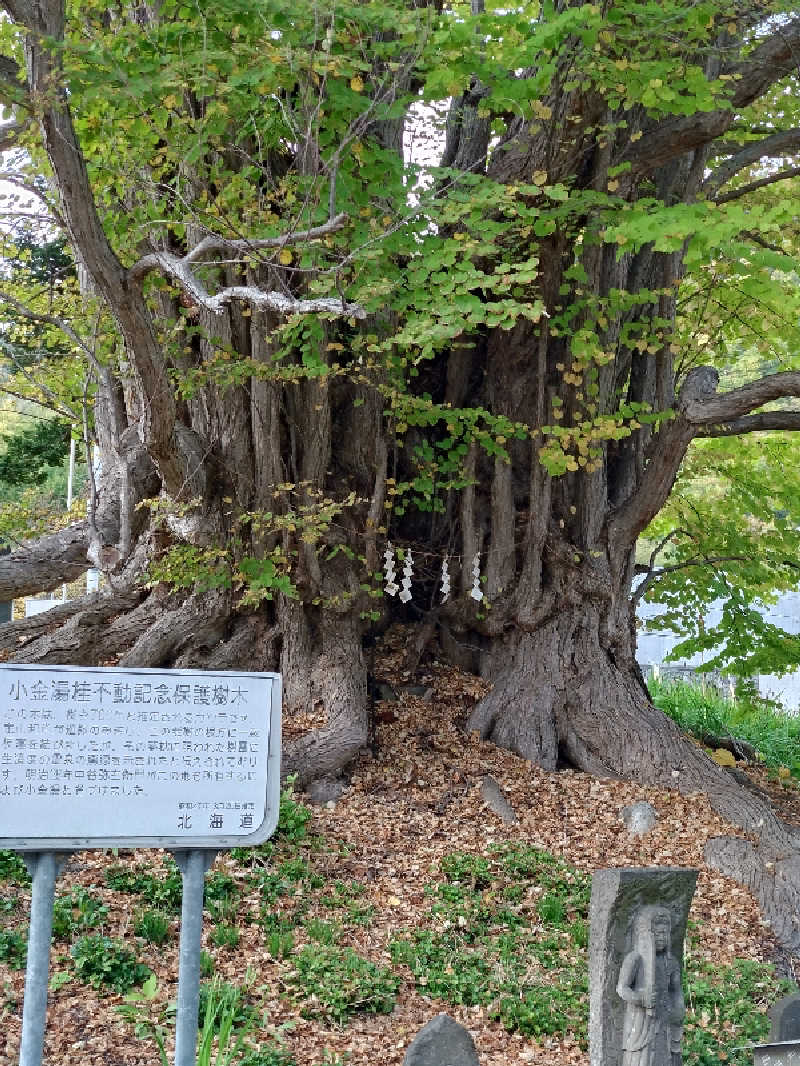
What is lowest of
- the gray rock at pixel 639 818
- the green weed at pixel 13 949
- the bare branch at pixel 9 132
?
the green weed at pixel 13 949

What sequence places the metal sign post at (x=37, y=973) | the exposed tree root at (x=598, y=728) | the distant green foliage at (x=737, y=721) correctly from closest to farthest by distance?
the metal sign post at (x=37, y=973) → the exposed tree root at (x=598, y=728) → the distant green foliage at (x=737, y=721)

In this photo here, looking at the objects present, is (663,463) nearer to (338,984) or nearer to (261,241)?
(261,241)

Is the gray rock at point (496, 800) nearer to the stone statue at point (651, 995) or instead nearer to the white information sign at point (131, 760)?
the stone statue at point (651, 995)

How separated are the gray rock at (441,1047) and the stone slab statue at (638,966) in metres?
0.77

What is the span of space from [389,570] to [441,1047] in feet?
17.9

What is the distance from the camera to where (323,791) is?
8234 millimetres

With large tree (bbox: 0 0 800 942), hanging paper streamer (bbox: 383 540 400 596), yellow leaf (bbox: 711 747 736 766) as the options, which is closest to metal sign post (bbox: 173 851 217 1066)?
large tree (bbox: 0 0 800 942)

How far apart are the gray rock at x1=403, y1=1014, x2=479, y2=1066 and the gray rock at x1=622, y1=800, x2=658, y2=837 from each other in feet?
13.5

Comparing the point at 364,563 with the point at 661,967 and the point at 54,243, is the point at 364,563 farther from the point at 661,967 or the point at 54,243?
the point at 54,243

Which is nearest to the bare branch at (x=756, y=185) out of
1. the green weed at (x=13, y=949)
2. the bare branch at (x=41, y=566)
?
the bare branch at (x=41, y=566)

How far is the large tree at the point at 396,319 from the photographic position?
22.6ft

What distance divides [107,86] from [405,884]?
5.50m

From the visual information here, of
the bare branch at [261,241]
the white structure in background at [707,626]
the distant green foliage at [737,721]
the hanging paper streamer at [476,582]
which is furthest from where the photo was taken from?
the white structure in background at [707,626]

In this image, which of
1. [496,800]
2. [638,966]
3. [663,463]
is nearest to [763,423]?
[663,463]
